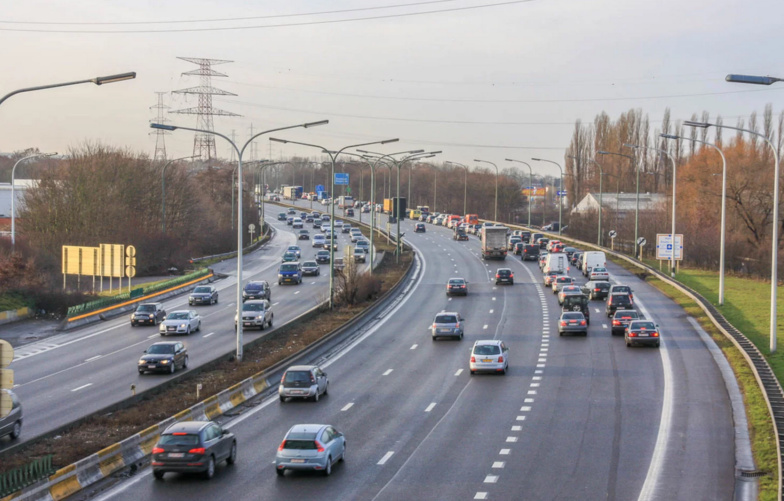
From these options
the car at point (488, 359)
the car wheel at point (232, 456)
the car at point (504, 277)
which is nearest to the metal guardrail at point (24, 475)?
the car wheel at point (232, 456)

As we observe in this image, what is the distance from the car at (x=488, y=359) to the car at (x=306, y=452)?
1460 centimetres

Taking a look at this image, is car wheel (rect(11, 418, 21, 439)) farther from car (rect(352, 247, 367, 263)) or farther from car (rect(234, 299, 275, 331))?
car (rect(352, 247, 367, 263))

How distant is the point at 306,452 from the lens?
21.4 m

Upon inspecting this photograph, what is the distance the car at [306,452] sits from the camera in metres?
21.4

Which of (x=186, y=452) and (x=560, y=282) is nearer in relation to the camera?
(x=186, y=452)

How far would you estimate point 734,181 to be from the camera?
83250 millimetres

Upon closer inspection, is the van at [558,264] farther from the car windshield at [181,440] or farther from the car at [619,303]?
the car windshield at [181,440]

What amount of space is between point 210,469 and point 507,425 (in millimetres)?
9774

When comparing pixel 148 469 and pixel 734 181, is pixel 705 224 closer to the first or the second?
pixel 734 181

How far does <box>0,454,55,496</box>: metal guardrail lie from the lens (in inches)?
710

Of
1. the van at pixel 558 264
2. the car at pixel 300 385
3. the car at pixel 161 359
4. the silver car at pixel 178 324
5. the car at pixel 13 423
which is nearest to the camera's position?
the car at pixel 13 423

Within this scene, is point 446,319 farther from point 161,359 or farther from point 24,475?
point 24,475

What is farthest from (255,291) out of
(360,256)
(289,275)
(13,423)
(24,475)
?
(24,475)

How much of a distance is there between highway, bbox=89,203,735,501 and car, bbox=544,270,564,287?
17867mm
